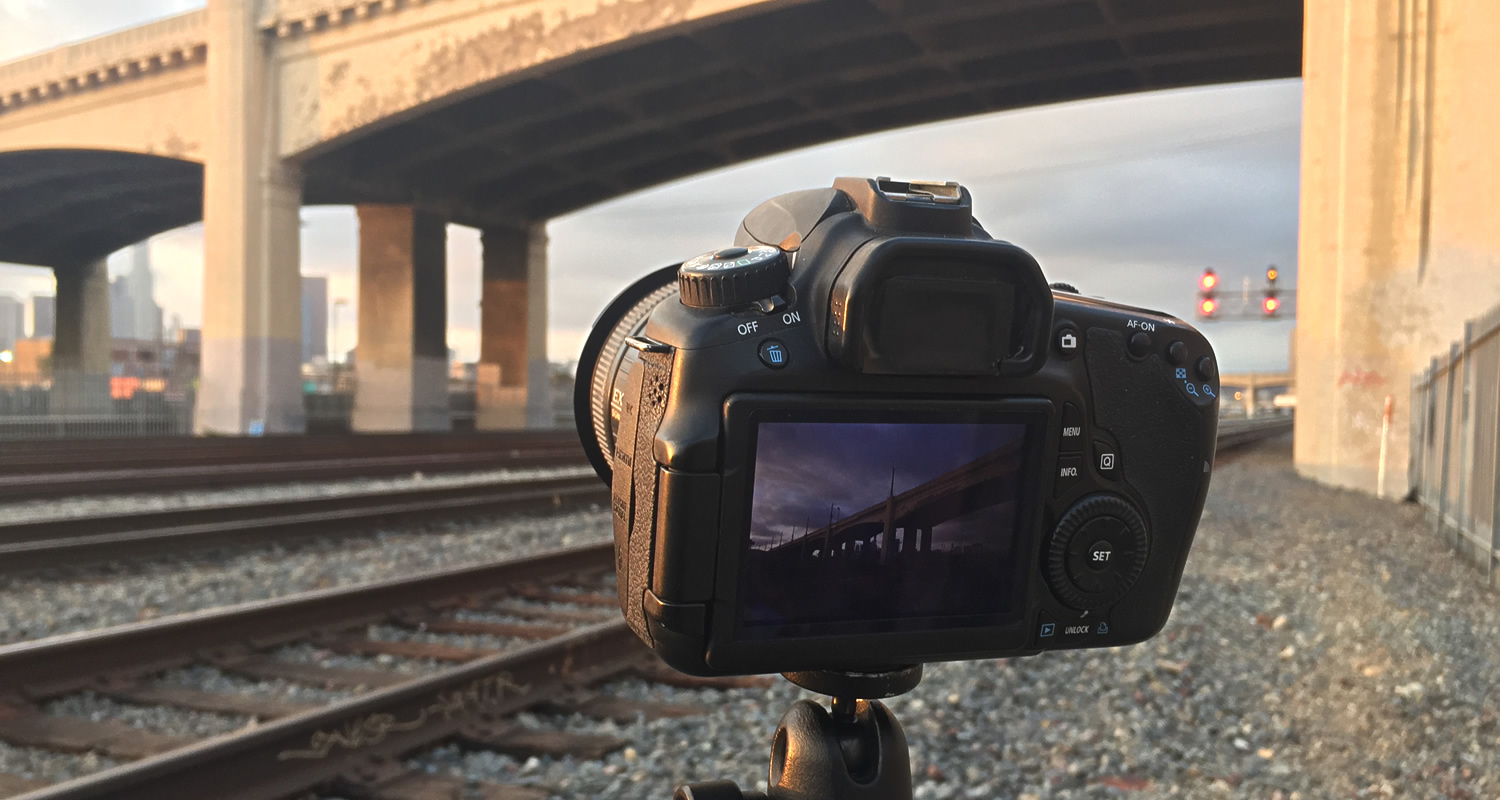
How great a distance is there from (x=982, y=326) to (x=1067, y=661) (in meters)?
3.91

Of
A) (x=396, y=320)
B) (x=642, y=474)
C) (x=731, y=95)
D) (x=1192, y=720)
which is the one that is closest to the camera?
(x=642, y=474)

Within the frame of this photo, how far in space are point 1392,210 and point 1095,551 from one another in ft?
46.4

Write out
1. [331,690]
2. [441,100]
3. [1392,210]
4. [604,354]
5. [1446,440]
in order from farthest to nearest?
[441,100] < [1392,210] < [1446,440] < [331,690] < [604,354]

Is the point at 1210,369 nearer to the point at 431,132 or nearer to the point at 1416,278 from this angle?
the point at 1416,278

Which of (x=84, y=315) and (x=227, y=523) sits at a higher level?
(x=84, y=315)

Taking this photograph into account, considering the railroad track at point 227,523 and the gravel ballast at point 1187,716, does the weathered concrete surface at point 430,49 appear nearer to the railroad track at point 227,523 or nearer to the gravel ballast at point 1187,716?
the railroad track at point 227,523

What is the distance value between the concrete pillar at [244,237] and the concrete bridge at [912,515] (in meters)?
24.7

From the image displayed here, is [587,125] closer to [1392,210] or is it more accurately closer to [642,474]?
[1392,210]

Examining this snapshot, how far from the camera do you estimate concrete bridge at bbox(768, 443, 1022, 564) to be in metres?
0.99

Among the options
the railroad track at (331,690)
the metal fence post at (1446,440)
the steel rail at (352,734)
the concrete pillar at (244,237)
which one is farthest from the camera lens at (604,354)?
the concrete pillar at (244,237)

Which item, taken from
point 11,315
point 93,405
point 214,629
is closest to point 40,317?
point 11,315

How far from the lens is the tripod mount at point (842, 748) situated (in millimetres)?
1084

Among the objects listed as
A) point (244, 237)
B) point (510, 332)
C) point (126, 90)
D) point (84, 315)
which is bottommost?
point (510, 332)

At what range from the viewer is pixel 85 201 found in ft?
103
